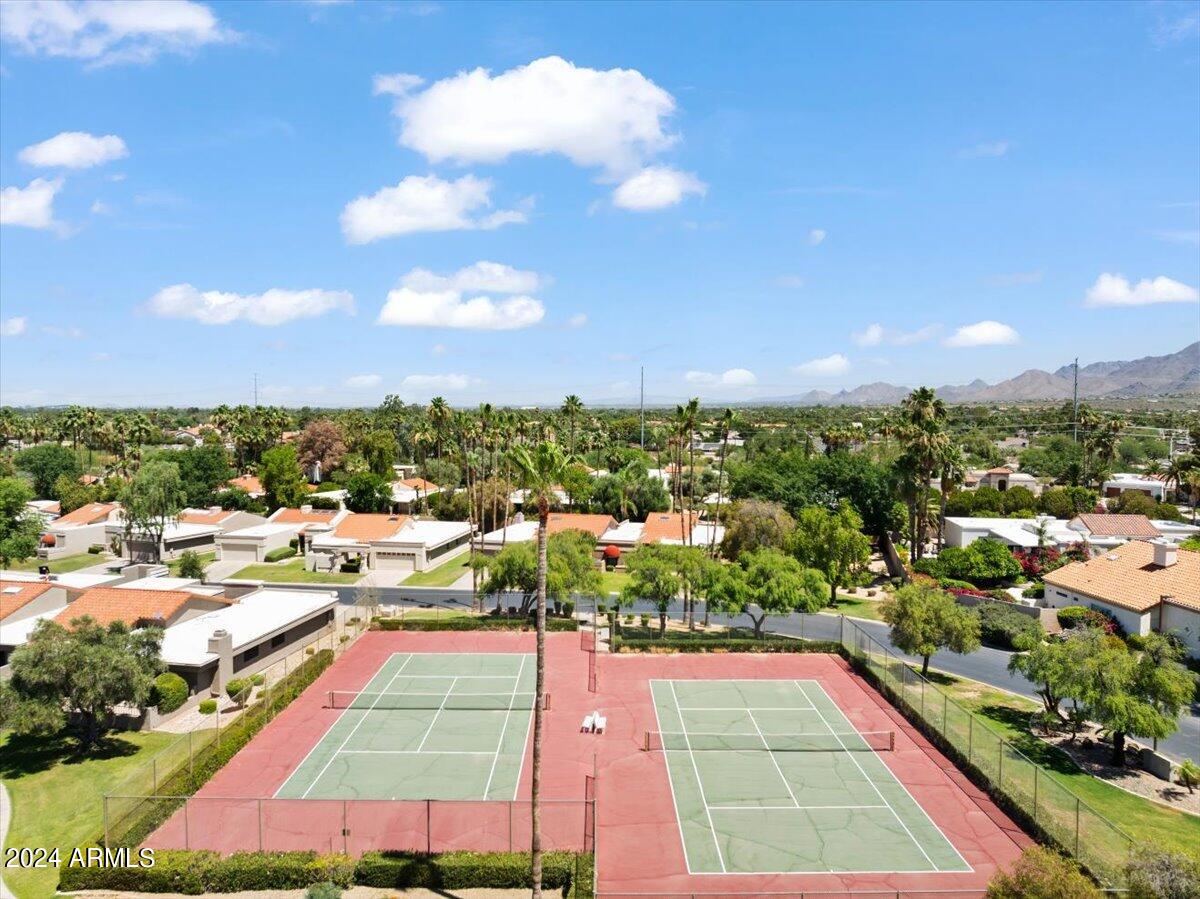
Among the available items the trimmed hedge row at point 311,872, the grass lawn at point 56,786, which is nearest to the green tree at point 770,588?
the trimmed hedge row at point 311,872

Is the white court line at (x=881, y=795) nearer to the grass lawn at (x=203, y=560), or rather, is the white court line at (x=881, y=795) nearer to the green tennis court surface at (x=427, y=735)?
the green tennis court surface at (x=427, y=735)

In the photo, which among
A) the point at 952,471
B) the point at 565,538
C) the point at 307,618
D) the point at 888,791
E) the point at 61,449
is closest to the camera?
the point at 888,791

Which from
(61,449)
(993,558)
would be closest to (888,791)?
(993,558)

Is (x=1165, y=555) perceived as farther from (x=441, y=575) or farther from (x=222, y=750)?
(x=222, y=750)

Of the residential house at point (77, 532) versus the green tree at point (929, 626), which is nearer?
the green tree at point (929, 626)

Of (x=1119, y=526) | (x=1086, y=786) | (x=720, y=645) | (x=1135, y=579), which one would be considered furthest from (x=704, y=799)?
(x=1119, y=526)

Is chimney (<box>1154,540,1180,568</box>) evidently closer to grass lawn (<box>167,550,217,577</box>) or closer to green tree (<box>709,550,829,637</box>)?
green tree (<box>709,550,829,637</box>)

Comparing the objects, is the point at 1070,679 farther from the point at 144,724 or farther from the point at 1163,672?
the point at 144,724
